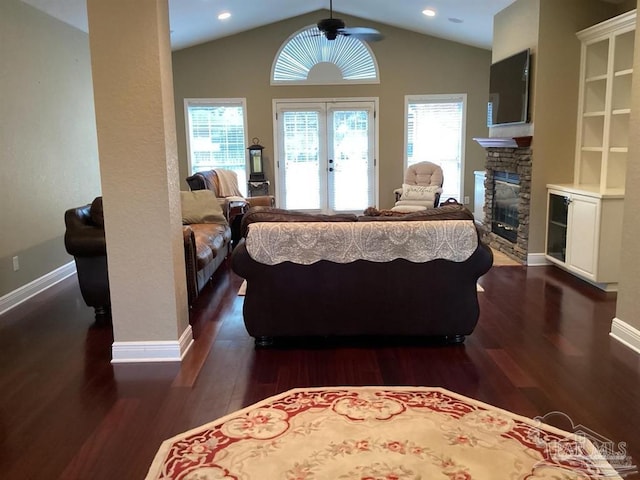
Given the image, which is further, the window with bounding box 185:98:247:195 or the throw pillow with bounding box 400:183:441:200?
the window with bounding box 185:98:247:195

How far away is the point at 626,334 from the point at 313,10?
699 centimetres

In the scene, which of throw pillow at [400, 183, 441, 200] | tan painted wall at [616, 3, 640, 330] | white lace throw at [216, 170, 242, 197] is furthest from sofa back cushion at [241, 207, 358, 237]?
throw pillow at [400, 183, 441, 200]

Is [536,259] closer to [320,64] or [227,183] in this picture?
[227,183]

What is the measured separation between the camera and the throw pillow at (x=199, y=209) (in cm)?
→ 598

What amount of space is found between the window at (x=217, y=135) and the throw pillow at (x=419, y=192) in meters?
2.77

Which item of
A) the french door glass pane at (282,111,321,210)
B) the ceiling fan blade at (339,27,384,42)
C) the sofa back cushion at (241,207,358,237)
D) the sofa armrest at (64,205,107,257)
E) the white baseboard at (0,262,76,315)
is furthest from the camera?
the french door glass pane at (282,111,321,210)

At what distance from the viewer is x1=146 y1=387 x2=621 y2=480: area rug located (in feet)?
→ 7.61

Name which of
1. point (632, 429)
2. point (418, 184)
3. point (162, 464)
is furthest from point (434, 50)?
point (162, 464)

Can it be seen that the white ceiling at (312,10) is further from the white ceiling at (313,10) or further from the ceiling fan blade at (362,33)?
the ceiling fan blade at (362,33)

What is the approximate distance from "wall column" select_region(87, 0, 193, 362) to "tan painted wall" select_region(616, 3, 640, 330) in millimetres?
2982

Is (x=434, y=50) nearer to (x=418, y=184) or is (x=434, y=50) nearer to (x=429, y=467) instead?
(x=418, y=184)

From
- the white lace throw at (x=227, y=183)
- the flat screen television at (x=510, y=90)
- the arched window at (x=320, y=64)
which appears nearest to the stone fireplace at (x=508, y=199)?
the flat screen television at (x=510, y=90)

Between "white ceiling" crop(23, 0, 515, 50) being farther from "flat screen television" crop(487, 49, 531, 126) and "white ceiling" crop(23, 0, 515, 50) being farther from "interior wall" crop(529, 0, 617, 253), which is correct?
"interior wall" crop(529, 0, 617, 253)

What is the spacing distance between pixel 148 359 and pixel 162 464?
1.23 m
